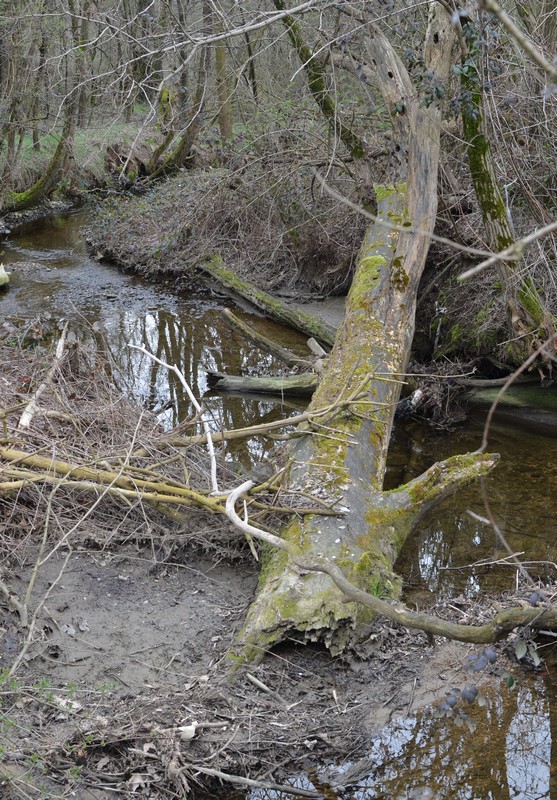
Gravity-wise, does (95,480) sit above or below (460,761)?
above

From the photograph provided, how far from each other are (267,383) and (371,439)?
3.00 metres

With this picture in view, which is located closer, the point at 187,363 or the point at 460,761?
the point at 460,761

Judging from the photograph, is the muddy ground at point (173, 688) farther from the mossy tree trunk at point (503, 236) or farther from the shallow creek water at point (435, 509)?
the mossy tree trunk at point (503, 236)

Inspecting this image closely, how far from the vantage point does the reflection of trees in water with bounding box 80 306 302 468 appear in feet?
27.7

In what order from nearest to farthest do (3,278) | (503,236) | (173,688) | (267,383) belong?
(173,688), (503,236), (267,383), (3,278)

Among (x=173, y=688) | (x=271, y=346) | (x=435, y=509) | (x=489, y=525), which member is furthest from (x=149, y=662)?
(x=271, y=346)

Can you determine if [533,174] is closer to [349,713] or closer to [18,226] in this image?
[349,713]

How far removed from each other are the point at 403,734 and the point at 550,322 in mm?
4525

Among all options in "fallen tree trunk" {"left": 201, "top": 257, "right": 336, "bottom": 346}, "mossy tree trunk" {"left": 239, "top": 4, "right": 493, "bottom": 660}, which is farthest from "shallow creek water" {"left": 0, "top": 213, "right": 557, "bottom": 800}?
"mossy tree trunk" {"left": 239, "top": 4, "right": 493, "bottom": 660}

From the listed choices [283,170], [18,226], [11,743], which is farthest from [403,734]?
[18,226]

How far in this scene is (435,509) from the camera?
6.57 metres

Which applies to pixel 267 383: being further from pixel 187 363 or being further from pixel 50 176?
pixel 50 176

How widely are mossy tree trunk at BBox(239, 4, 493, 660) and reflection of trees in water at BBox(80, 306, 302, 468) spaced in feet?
4.87

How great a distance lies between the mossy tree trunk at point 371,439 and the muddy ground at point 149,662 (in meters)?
0.26
